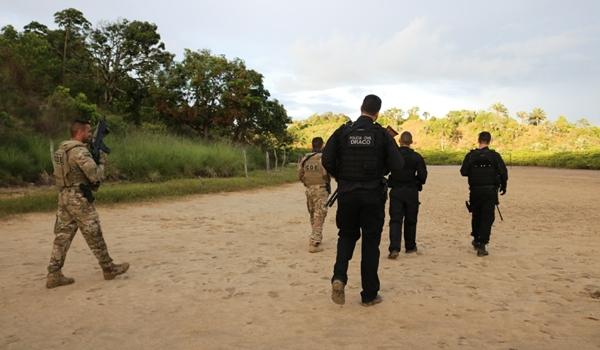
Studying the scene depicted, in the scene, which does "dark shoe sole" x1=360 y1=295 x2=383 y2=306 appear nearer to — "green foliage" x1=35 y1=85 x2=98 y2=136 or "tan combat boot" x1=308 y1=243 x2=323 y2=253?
"tan combat boot" x1=308 y1=243 x2=323 y2=253

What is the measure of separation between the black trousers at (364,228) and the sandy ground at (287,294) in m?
0.30

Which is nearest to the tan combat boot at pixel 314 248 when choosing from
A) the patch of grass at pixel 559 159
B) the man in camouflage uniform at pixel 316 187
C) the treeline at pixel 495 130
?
the man in camouflage uniform at pixel 316 187

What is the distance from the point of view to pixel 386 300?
15.1 feet

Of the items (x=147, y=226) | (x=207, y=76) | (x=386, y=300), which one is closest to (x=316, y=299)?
(x=386, y=300)

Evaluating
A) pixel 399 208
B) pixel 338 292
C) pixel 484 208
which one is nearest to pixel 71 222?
pixel 338 292

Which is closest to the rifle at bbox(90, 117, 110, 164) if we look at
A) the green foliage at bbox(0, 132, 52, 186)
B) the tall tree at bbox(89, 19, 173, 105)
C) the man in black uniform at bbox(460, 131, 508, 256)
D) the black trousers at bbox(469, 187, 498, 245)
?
the man in black uniform at bbox(460, 131, 508, 256)

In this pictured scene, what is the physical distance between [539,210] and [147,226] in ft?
35.0

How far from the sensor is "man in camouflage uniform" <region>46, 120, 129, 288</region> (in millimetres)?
5004

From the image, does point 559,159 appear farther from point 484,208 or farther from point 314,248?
point 314,248

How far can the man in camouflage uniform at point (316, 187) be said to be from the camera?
23.8 ft

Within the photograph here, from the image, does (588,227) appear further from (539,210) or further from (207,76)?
(207,76)

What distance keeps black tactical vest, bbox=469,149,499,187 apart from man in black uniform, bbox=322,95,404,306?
115 inches

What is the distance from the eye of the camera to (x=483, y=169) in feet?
22.0

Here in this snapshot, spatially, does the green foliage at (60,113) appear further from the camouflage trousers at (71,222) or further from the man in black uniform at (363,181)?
the man in black uniform at (363,181)
